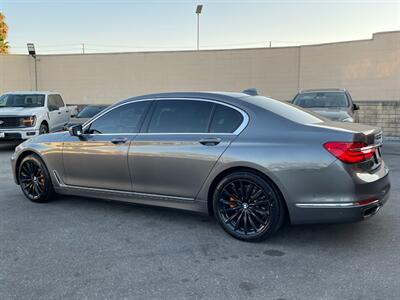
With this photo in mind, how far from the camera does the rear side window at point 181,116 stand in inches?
173

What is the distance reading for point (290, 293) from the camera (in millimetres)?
3057

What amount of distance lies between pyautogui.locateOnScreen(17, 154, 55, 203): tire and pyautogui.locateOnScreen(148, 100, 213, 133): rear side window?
6.35ft

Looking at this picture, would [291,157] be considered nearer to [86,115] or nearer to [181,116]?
[181,116]

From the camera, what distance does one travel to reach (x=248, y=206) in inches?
161

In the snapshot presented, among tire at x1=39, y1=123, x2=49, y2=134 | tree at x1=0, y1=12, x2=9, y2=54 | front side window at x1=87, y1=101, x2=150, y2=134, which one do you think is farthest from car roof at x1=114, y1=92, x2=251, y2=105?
tree at x1=0, y1=12, x2=9, y2=54

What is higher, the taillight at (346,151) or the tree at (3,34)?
the tree at (3,34)

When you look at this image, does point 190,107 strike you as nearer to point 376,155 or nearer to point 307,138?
point 307,138

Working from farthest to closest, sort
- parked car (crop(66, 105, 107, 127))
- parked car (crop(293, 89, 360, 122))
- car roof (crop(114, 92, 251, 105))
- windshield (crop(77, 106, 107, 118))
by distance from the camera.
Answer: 1. windshield (crop(77, 106, 107, 118))
2. parked car (crop(66, 105, 107, 127))
3. parked car (crop(293, 89, 360, 122))
4. car roof (crop(114, 92, 251, 105))

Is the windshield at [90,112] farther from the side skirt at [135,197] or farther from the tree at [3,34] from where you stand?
the tree at [3,34]

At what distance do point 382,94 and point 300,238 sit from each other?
457 inches

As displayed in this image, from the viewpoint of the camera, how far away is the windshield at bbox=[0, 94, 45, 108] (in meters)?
12.2

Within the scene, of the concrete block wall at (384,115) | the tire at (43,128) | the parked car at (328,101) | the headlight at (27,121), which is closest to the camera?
the parked car at (328,101)

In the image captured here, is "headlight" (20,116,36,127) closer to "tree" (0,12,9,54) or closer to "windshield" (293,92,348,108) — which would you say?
"windshield" (293,92,348,108)

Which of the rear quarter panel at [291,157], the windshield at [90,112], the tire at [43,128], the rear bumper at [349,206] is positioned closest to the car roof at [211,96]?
the rear quarter panel at [291,157]
